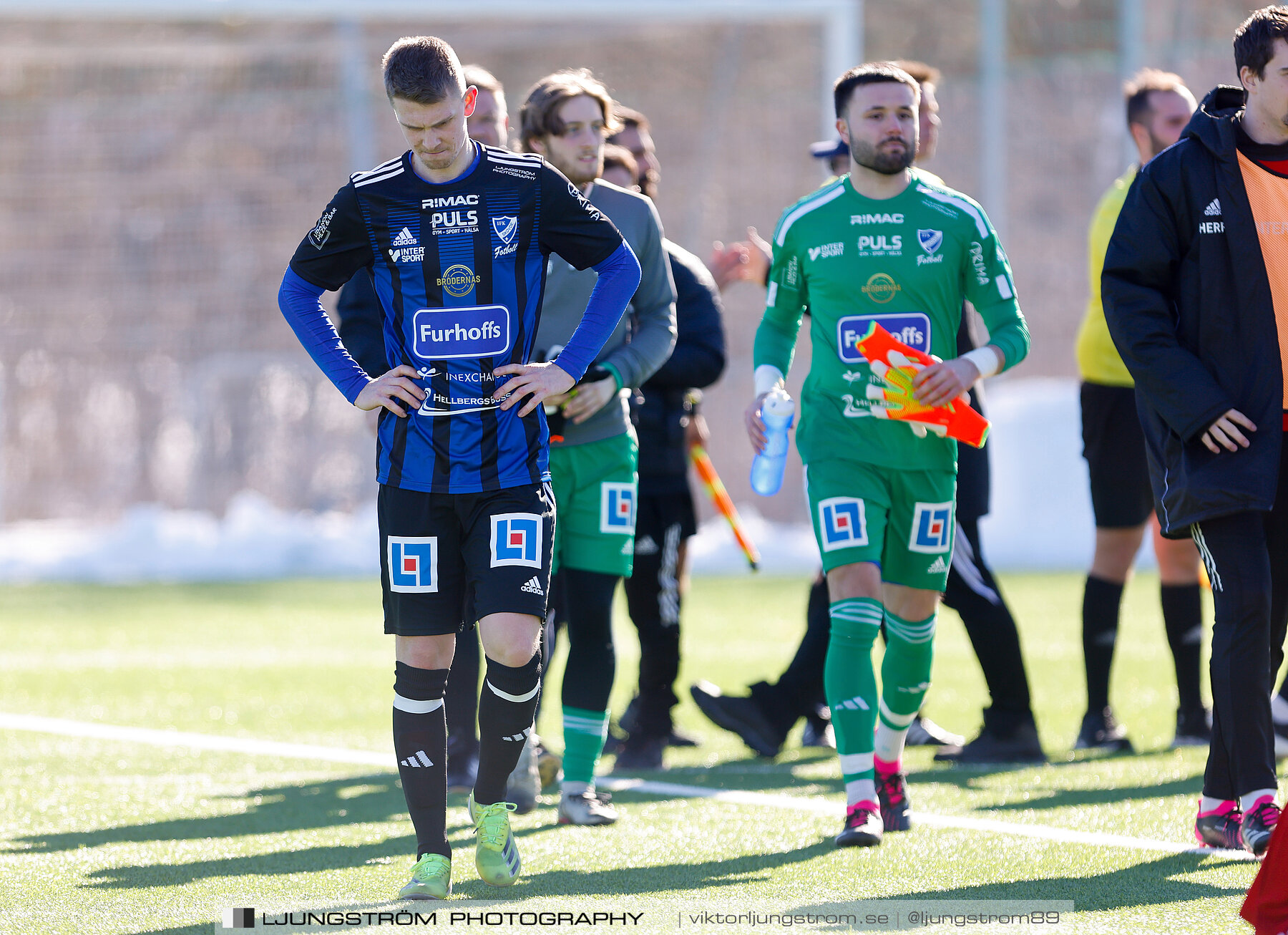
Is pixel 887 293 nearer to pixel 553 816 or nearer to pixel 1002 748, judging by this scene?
pixel 553 816

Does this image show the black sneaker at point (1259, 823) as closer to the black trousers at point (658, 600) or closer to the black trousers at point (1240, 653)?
the black trousers at point (1240, 653)

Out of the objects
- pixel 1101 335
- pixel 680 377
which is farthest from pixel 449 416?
pixel 1101 335

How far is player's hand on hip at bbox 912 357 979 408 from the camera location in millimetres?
5262

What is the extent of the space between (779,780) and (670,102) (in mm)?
13492

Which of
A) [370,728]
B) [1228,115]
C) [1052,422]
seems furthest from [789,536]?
[1228,115]

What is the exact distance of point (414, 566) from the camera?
457 centimetres

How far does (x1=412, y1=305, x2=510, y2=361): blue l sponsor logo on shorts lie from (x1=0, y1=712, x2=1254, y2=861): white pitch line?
6.61ft

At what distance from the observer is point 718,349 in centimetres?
678

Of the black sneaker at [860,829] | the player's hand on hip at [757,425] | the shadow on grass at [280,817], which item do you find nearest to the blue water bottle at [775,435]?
the player's hand on hip at [757,425]

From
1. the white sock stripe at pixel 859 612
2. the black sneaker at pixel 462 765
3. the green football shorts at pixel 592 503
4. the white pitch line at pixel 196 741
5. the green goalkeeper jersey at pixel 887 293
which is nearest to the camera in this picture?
the white sock stripe at pixel 859 612

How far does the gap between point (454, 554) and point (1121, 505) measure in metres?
3.25

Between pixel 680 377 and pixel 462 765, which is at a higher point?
pixel 680 377

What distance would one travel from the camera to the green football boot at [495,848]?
4.61 metres

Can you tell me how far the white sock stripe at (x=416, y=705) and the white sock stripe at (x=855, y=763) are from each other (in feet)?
4.19
